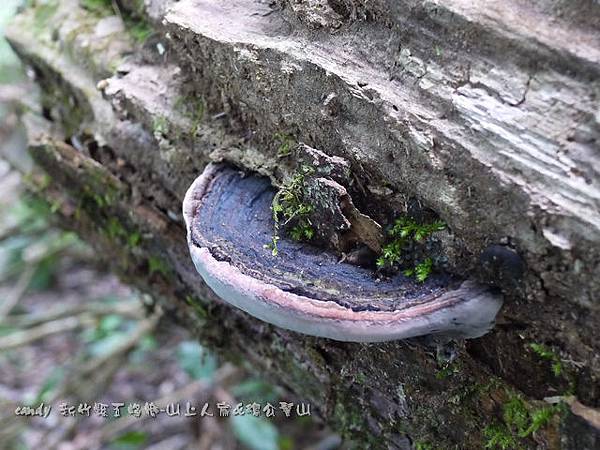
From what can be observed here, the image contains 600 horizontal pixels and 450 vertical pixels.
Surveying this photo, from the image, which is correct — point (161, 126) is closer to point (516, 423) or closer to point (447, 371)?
point (447, 371)

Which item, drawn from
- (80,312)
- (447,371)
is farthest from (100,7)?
(80,312)

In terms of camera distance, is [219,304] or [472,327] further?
[219,304]

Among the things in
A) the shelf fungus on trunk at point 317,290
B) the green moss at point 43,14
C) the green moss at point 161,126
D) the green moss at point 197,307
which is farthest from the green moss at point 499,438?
the green moss at point 43,14

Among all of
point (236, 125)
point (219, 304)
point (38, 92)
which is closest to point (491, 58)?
point (236, 125)

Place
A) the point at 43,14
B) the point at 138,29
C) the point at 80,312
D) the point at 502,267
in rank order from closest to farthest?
the point at 502,267 < the point at 138,29 < the point at 43,14 < the point at 80,312

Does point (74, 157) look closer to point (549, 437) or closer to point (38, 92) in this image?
point (38, 92)

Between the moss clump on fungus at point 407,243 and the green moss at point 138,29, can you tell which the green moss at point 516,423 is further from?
the green moss at point 138,29

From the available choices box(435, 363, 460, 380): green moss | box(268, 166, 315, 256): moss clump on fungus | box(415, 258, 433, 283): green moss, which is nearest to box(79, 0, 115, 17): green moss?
box(268, 166, 315, 256): moss clump on fungus
